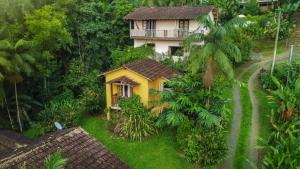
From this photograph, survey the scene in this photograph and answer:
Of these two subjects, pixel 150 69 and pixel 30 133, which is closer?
pixel 150 69

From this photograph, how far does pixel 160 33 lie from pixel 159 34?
0.14m

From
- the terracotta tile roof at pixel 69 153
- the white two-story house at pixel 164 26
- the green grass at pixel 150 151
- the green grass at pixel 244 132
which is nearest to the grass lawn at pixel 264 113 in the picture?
the green grass at pixel 244 132

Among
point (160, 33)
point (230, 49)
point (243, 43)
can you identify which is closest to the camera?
point (230, 49)

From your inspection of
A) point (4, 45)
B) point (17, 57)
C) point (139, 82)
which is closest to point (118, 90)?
point (139, 82)

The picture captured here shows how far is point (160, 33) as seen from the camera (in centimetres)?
2881

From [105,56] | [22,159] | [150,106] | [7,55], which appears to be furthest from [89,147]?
[105,56]

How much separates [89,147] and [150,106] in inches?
383

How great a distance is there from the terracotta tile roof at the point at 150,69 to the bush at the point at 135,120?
5.91 ft

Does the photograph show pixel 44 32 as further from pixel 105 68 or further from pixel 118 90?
pixel 105 68

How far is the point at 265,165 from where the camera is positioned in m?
14.3

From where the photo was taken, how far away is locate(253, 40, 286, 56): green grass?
105ft

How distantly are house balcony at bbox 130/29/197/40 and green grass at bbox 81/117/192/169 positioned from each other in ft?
36.3

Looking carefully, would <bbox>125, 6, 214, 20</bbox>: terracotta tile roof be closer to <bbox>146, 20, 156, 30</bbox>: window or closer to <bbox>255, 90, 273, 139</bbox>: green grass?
<bbox>146, 20, 156, 30</bbox>: window

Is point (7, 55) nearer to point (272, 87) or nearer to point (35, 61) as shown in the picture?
point (35, 61)
